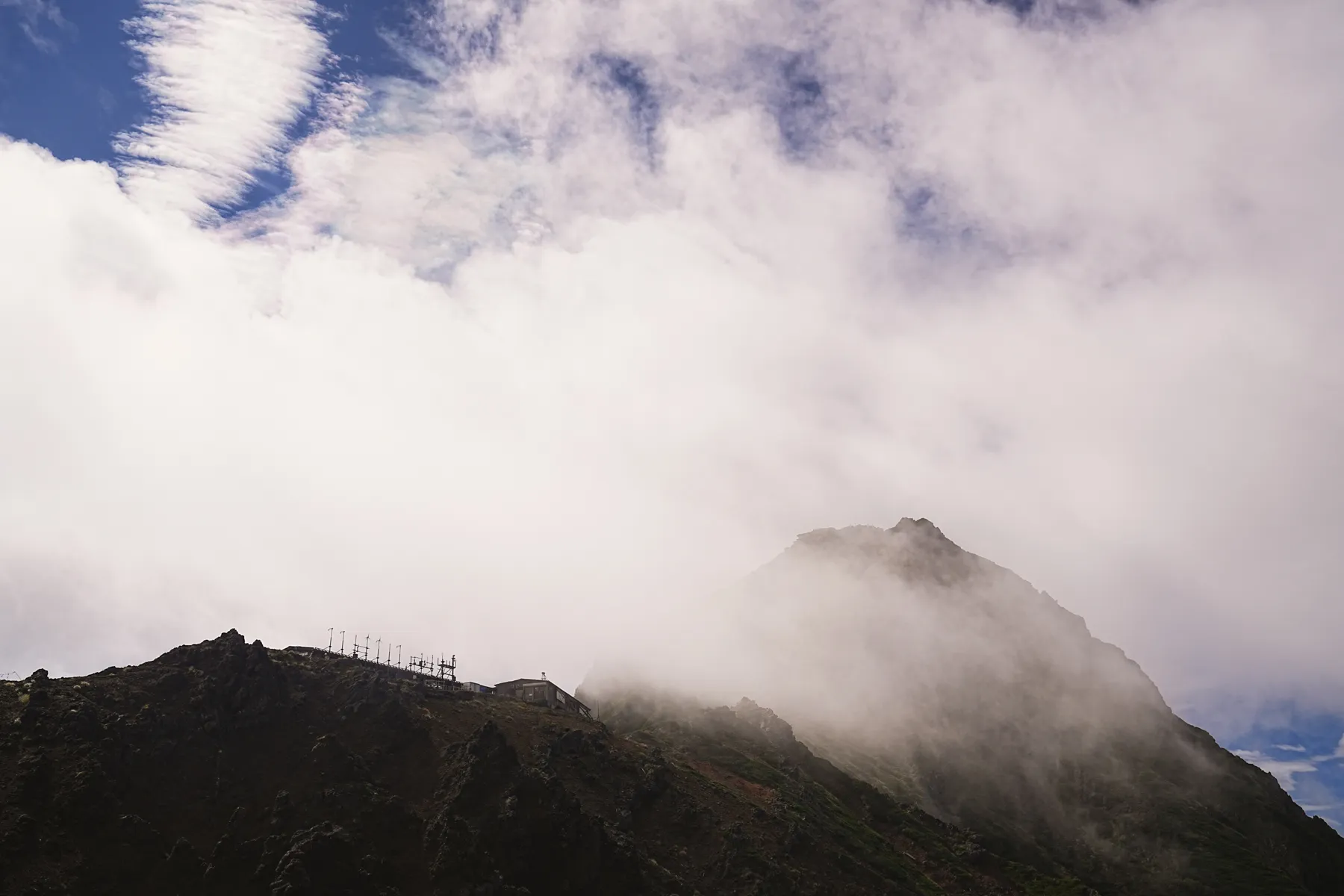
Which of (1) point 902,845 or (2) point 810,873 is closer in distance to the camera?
(2) point 810,873

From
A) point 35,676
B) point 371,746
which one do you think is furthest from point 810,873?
point 35,676

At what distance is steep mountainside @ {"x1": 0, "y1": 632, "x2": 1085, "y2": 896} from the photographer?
106 meters

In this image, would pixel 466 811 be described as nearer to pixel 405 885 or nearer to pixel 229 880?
pixel 405 885

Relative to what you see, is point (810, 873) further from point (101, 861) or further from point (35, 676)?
point (35, 676)

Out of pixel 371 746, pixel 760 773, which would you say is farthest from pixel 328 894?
pixel 760 773

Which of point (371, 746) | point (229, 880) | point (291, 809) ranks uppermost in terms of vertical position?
point (371, 746)

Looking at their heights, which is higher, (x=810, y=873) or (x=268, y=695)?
(x=268, y=695)

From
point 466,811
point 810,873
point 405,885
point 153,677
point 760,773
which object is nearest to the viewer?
point 405,885

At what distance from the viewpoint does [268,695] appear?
136625 mm

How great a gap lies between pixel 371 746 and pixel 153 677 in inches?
1400

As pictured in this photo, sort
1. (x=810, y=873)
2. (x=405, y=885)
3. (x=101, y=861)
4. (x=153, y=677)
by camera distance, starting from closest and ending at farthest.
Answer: (x=101, y=861) → (x=405, y=885) → (x=153, y=677) → (x=810, y=873)

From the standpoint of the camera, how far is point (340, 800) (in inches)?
4781

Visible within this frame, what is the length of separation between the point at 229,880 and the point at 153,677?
42755mm

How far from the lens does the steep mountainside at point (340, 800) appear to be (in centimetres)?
10625
